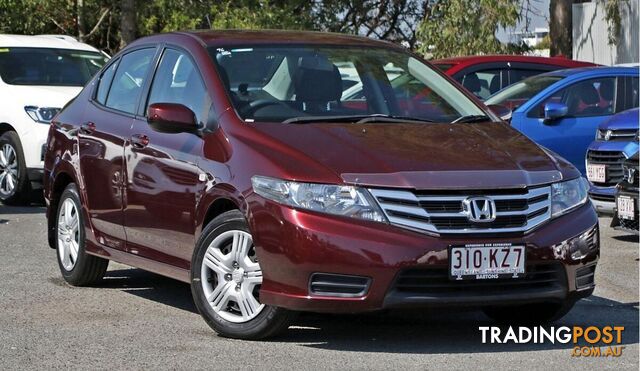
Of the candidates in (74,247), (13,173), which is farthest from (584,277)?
(13,173)

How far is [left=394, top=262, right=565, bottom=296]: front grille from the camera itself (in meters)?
6.54

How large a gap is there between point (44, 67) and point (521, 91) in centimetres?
553

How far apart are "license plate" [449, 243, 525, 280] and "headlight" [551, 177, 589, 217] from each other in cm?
40

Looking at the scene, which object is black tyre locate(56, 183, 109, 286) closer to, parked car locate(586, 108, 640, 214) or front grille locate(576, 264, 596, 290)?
front grille locate(576, 264, 596, 290)

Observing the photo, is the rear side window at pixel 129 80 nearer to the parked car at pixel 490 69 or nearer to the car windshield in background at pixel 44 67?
the car windshield in background at pixel 44 67

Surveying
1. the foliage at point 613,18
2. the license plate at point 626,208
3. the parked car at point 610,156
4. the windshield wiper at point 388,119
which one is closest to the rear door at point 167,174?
the windshield wiper at point 388,119

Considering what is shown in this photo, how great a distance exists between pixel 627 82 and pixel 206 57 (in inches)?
328

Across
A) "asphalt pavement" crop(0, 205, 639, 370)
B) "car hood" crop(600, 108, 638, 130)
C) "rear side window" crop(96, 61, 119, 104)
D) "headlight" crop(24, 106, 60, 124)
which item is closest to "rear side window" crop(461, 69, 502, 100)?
"car hood" crop(600, 108, 638, 130)

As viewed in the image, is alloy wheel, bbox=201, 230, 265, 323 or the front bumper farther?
alloy wheel, bbox=201, 230, 265, 323

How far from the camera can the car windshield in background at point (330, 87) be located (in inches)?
294

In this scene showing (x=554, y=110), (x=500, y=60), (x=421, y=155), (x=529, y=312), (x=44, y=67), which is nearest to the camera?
(x=421, y=155)

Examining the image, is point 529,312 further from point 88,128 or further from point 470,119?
point 88,128

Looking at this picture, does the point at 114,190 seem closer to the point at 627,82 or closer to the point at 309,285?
the point at 309,285

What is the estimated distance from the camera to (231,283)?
22.8 feet
